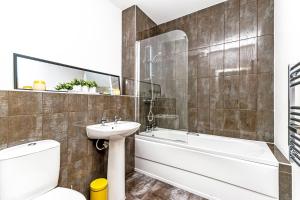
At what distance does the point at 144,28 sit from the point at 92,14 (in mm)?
947

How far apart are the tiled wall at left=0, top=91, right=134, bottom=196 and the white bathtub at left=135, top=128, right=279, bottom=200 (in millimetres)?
719

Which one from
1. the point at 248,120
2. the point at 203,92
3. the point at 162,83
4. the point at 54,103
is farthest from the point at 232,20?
the point at 54,103

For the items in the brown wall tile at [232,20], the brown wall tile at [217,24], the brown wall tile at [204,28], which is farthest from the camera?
the brown wall tile at [204,28]

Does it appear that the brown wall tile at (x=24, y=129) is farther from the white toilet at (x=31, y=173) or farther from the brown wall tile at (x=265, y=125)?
the brown wall tile at (x=265, y=125)

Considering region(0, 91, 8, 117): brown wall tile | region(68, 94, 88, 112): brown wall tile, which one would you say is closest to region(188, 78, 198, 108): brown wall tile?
region(68, 94, 88, 112): brown wall tile

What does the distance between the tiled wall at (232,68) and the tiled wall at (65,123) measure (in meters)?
1.53

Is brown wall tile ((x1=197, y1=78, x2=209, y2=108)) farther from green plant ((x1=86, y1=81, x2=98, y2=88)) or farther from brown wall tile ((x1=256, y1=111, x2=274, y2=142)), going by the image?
green plant ((x1=86, y1=81, x2=98, y2=88))

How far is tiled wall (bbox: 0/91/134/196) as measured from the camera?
46.5 inches

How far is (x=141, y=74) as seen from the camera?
2600 mm

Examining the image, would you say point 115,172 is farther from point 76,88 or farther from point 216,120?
point 216,120

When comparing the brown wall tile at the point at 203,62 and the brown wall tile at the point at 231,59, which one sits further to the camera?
the brown wall tile at the point at 203,62

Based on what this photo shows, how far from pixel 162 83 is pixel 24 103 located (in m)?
1.93

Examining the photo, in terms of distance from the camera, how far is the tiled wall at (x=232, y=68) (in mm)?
2133

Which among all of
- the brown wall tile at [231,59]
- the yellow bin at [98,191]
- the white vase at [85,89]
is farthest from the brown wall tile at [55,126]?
the brown wall tile at [231,59]
